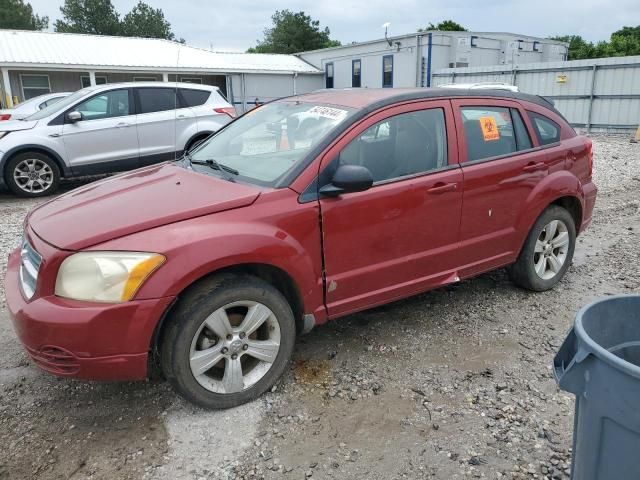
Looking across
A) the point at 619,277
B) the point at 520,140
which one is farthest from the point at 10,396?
the point at 619,277

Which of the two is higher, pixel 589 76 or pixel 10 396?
pixel 589 76

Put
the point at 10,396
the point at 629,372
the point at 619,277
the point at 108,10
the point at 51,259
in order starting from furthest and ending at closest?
the point at 108,10 < the point at 619,277 < the point at 10,396 < the point at 51,259 < the point at 629,372

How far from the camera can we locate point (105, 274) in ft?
8.32

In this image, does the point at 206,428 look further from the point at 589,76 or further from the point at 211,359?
the point at 589,76

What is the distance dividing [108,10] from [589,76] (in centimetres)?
6226

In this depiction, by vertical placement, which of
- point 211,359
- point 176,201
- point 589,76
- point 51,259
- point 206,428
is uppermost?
point 589,76

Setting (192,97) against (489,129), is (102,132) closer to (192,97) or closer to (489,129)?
(192,97)

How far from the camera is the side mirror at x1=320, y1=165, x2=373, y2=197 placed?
3.01 metres

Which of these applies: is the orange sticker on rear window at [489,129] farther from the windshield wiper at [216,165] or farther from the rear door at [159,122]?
the rear door at [159,122]

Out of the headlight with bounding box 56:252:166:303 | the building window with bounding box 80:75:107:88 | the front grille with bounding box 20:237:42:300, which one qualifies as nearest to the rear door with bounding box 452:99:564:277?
the headlight with bounding box 56:252:166:303

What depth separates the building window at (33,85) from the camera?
23.3m

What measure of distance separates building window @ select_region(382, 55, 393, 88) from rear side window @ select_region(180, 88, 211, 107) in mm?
18579

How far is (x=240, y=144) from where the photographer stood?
3.81m

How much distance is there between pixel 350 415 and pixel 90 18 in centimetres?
7123
